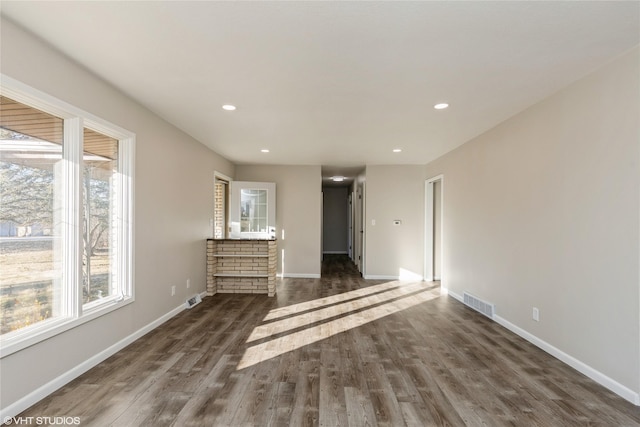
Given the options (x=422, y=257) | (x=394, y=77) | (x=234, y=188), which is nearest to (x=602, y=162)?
(x=394, y=77)

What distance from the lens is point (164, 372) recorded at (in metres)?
2.57

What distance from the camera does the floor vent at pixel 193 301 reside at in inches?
175

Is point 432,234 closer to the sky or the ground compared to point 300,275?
closer to the sky

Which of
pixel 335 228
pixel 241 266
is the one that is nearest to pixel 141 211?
pixel 241 266

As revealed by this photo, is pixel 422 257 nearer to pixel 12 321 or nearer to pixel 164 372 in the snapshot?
pixel 164 372

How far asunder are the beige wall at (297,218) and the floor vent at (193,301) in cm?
229

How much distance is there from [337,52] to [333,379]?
245 centimetres

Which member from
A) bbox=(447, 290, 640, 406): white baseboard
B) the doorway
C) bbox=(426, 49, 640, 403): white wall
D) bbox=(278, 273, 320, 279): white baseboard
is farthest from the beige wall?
bbox=(447, 290, 640, 406): white baseboard

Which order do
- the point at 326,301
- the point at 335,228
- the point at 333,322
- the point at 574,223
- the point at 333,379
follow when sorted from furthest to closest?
the point at 335,228 < the point at 326,301 < the point at 333,322 < the point at 574,223 < the point at 333,379

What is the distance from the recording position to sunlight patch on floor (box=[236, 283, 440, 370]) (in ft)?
9.80

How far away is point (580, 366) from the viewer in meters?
2.62

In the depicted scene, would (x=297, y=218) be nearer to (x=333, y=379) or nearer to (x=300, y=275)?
(x=300, y=275)

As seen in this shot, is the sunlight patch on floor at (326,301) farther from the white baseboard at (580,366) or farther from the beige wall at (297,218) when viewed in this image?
the white baseboard at (580,366)

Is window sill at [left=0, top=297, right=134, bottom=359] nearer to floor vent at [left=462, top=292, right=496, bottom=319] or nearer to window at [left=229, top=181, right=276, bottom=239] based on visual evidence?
window at [left=229, top=181, right=276, bottom=239]
